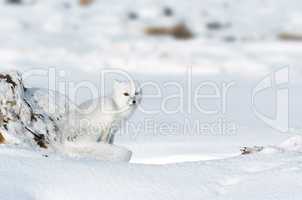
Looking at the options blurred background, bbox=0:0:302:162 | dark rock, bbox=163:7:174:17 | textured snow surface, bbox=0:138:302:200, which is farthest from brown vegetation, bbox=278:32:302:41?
textured snow surface, bbox=0:138:302:200

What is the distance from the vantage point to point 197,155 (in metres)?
5.36

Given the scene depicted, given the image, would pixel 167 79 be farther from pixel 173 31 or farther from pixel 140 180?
pixel 140 180

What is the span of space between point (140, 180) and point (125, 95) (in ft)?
5.30

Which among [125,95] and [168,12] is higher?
[168,12]

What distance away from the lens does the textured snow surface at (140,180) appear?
10.5 feet

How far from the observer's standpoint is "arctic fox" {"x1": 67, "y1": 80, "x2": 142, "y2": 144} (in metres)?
4.78

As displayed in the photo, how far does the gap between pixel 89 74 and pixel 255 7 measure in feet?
24.5

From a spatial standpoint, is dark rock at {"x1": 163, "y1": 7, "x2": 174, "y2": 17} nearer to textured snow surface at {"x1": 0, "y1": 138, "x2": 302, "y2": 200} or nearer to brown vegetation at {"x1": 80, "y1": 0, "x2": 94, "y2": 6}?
brown vegetation at {"x1": 80, "y1": 0, "x2": 94, "y2": 6}

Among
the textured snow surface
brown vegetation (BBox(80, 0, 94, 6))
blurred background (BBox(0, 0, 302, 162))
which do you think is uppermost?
brown vegetation (BBox(80, 0, 94, 6))

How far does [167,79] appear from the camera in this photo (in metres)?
10.3

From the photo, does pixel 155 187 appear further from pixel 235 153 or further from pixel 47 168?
pixel 235 153
